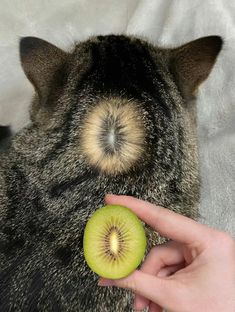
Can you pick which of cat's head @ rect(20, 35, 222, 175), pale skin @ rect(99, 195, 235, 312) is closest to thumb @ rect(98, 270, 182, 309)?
pale skin @ rect(99, 195, 235, 312)

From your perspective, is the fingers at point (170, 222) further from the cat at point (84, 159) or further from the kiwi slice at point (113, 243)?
the cat at point (84, 159)

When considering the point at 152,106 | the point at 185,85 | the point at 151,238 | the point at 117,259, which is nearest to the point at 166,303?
the point at 117,259

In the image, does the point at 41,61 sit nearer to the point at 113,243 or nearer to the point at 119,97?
the point at 119,97

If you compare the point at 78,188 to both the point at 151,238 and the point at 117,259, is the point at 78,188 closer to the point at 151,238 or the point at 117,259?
the point at 151,238

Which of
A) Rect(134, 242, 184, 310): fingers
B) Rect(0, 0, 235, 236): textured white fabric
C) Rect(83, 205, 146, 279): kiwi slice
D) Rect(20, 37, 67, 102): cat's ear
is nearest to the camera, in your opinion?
Rect(83, 205, 146, 279): kiwi slice

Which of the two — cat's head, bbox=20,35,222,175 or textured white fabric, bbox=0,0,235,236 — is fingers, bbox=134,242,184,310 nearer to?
cat's head, bbox=20,35,222,175
